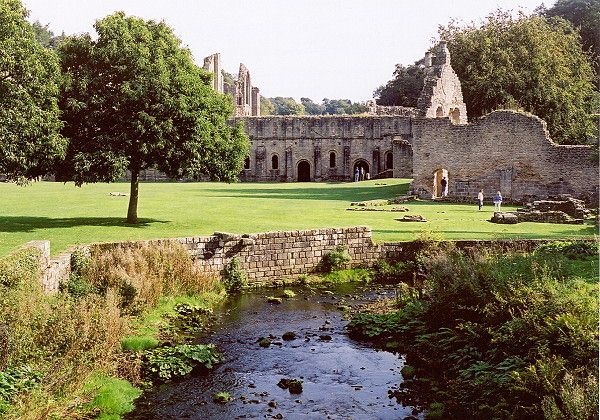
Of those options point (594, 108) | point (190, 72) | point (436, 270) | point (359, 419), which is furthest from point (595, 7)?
point (359, 419)

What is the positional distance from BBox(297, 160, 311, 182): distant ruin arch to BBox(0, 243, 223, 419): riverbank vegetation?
157 ft

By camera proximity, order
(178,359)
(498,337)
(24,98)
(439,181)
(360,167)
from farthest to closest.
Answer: (360,167) → (439,181) → (24,98) → (178,359) → (498,337)

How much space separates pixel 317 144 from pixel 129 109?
142 ft

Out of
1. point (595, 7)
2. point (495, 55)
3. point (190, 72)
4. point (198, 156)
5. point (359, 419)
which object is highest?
point (595, 7)

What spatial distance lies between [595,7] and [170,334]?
5766 cm

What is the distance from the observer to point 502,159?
3600 centimetres

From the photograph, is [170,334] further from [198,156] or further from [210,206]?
[210,206]

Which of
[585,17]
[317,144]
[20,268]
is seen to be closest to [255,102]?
[317,144]

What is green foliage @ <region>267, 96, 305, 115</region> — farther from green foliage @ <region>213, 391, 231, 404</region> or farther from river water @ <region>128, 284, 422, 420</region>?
green foliage @ <region>213, 391, 231, 404</region>

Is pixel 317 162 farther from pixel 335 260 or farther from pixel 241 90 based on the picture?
pixel 335 260

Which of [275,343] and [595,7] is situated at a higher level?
[595,7]

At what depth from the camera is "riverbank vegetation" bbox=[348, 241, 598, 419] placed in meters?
9.91

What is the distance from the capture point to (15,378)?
412 inches

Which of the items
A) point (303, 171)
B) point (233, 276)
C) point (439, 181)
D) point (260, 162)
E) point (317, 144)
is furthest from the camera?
point (303, 171)
